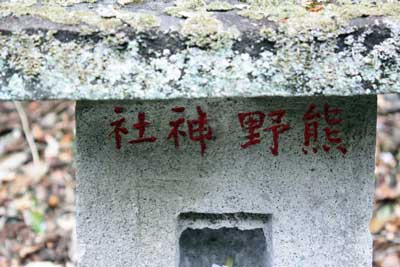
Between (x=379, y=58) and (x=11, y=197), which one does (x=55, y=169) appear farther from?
(x=379, y=58)

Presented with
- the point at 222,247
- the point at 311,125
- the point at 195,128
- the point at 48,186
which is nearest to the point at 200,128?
the point at 195,128

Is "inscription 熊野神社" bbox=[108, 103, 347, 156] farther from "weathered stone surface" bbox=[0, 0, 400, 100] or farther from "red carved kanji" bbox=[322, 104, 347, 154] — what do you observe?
"weathered stone surface" bbox=[0, 0, 400, 100]

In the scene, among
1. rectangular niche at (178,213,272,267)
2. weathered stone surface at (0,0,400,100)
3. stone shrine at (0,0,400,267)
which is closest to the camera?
weathered stone surface at (0,0,400,100)

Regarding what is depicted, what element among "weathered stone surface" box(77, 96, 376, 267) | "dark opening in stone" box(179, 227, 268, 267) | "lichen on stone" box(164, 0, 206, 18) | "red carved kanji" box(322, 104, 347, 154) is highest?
"lichen on stone" box(164, 0, 206, 18)

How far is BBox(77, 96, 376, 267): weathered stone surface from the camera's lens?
62.9 inches

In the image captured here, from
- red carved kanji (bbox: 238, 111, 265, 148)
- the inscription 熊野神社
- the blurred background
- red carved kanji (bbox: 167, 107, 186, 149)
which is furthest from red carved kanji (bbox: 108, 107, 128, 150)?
the blurred background

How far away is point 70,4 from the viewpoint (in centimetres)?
125

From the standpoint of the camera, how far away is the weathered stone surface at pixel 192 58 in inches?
45.4

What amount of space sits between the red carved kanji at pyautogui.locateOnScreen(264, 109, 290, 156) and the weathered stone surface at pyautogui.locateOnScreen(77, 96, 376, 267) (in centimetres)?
1

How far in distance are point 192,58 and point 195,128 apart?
0.45m

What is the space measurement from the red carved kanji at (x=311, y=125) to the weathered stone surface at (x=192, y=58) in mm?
415

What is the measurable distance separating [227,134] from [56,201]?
8.01 ft

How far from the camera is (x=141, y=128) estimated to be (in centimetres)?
160

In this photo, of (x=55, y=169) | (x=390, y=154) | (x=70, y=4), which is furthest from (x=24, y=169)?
(x=70, y=4)
